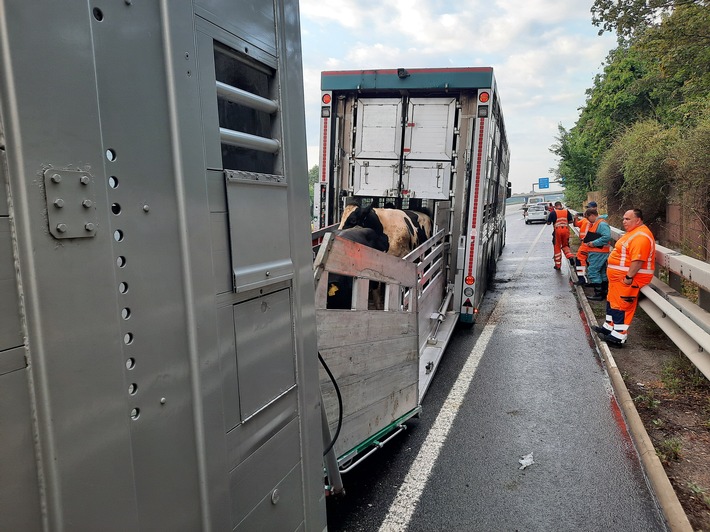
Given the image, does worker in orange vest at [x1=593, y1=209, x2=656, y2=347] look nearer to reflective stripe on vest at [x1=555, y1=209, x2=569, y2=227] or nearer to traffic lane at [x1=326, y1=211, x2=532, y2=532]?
traffic lane at [x1=326, y1=211, x2=532, y2=532]

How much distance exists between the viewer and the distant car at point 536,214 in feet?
117

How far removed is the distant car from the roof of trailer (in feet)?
101

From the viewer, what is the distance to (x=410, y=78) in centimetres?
675

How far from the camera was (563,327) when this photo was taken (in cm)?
764

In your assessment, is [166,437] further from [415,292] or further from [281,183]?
[415,292]

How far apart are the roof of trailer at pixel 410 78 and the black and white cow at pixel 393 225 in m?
1.73

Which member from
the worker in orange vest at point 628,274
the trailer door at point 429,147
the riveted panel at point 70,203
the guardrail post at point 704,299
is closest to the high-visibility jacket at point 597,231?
the worker in orange vest at point 628,274

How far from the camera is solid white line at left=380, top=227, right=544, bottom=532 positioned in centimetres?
305

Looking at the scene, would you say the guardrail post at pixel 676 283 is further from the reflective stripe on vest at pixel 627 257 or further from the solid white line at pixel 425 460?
the solid white line at pixel 425 460

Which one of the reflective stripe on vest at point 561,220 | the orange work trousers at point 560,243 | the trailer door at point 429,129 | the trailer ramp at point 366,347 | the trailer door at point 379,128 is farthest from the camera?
the orange work trousers at point 560,243

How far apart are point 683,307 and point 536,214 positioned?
106 ft

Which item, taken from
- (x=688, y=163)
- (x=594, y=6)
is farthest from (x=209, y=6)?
(x=594, y=6)

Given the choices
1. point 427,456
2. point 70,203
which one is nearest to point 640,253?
point 427,456

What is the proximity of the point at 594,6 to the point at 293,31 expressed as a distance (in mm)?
13188
